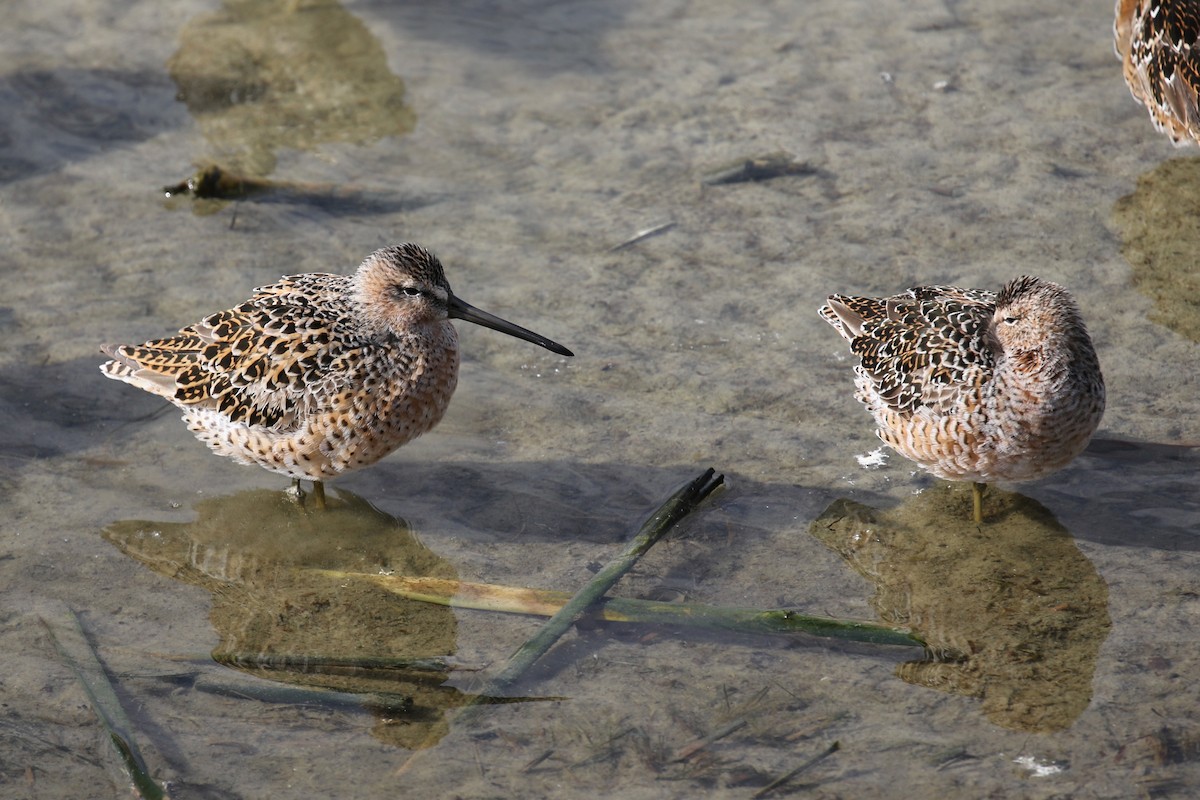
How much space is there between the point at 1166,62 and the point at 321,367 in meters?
4.51

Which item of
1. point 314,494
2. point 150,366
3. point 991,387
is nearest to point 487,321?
point 314,494

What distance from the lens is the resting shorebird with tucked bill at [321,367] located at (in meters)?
4.84

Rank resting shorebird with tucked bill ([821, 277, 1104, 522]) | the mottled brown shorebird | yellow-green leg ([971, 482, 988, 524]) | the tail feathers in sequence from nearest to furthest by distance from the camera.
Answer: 1. resting shorebird with tucked bill ([821, 277, 1104, 522])
2. yellow-green leg ([971, 482, 988, 524])
3. the tail feathers
4. the mottled brown shorebird

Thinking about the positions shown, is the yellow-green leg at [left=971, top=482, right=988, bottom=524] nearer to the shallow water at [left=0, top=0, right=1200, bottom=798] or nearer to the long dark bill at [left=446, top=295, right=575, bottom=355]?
the shallow water at [left=0, top=0, right=1200, bottom=798]

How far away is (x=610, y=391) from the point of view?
558 centimetres

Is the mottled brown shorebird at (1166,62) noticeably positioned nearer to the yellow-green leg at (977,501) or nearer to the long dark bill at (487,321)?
the yellow-green leg at (977,501)

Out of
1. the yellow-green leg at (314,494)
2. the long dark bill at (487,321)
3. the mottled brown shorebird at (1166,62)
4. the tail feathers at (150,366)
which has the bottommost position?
the yellow-green leg at (314,494)

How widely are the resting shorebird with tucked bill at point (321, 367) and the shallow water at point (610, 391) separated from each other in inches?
13.8

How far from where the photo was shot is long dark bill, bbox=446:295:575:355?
5.16 metres

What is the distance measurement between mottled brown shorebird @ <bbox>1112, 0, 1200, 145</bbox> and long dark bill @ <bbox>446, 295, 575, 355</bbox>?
11.4 feet

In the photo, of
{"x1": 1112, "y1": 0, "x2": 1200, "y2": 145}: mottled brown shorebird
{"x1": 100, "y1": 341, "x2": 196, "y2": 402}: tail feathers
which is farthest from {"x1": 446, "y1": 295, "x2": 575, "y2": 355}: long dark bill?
{"x1": 1112, "y1": 0, "x2": 1200, "y2": 145}: mottled brown shorebird

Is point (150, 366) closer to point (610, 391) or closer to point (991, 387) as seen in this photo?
point (610, 391)

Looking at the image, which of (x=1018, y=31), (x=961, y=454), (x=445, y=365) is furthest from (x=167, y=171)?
(x=1018, y=31)

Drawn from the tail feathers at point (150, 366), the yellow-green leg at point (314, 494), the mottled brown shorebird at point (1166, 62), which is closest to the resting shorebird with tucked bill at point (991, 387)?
the yellow-green leg at point (314, 494)
